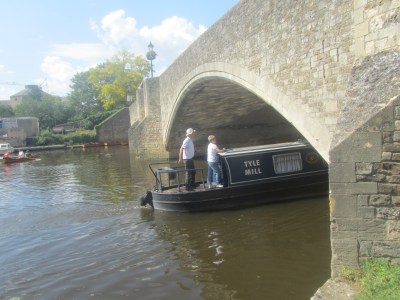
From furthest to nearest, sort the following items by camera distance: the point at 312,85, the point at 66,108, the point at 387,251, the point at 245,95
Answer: the point at 66,108 < the point at 245,95 < the point at 312,85 < the point at 387,251

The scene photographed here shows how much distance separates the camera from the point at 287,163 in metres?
9.19

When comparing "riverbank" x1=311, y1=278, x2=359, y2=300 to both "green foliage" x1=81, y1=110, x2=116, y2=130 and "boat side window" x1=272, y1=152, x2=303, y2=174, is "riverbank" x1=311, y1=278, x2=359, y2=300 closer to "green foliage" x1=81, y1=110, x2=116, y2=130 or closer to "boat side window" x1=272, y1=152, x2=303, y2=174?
"boat side window" x1=272, y1=152, x2=303, y2=174

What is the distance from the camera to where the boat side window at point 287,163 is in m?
9.10

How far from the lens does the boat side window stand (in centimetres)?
910

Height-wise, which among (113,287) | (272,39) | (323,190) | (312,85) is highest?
(272,39)

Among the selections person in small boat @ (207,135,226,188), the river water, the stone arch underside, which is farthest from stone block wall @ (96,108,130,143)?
person in small boat @ (207,135,226,188)

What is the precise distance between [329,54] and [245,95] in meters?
8.74

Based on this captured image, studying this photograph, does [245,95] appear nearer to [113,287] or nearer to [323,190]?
[323,190]

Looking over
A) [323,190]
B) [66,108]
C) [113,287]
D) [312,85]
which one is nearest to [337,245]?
[113,287]

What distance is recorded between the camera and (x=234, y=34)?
995cm

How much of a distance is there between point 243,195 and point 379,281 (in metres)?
5.44

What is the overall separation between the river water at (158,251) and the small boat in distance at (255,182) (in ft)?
0.80

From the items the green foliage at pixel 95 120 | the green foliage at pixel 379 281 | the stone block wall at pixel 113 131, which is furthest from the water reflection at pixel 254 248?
the green foliage at pixel 95 120

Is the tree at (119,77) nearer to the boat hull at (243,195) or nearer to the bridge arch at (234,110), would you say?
the bridge arch at (234,110)
